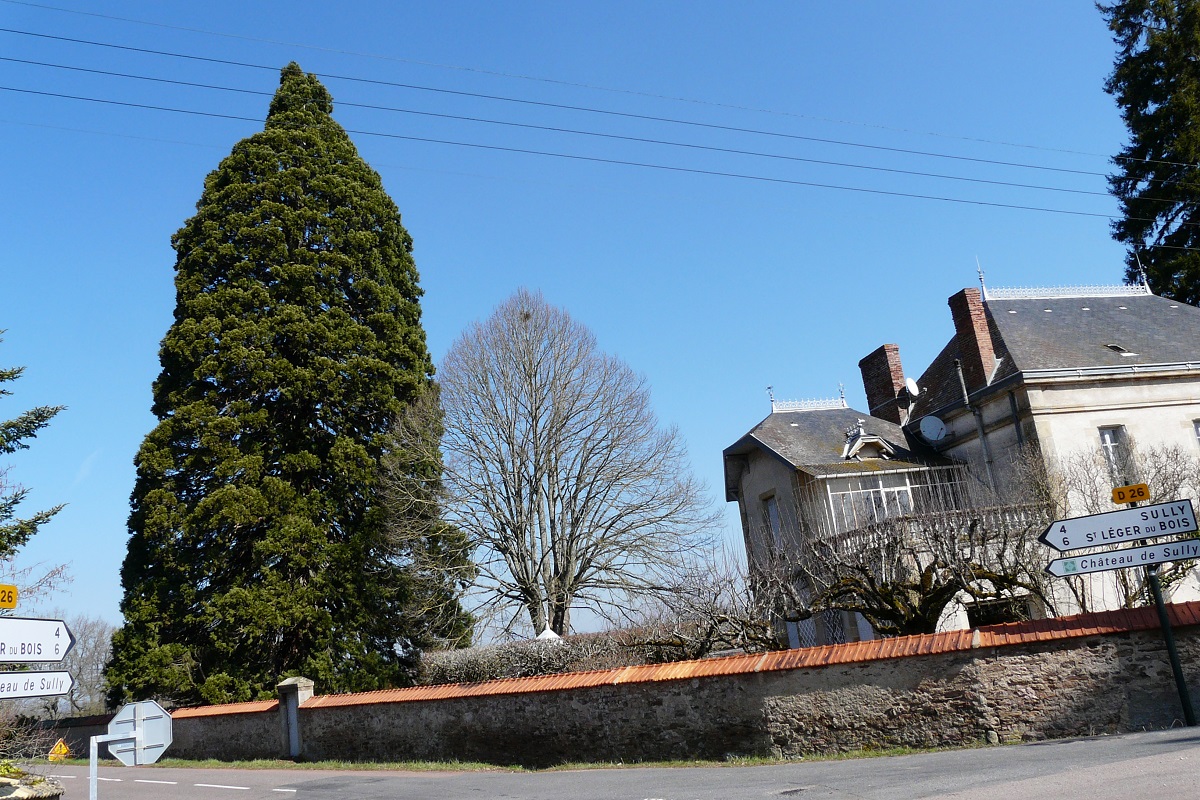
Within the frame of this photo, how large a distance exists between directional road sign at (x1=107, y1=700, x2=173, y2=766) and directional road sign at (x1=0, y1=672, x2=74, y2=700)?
22.9 inches

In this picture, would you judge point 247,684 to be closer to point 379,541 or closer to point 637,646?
point 379,541

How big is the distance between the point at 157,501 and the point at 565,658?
38.7 ft

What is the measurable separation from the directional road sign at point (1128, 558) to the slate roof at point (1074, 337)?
13169mm

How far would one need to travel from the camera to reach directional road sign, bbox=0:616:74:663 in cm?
779

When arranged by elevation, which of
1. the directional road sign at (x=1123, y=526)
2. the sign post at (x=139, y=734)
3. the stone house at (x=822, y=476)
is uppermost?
the stone house at (x=822, y=476)

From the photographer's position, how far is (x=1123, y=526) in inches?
428

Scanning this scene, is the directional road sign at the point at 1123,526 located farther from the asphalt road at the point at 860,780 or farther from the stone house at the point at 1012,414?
the stone house at the point at 1012,414

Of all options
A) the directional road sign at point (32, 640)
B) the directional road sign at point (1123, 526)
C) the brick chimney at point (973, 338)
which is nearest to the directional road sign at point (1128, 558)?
the directional road sign at point (1123, 526)

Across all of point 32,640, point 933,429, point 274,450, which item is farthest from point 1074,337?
point 32,640

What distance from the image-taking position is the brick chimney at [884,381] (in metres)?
28.9

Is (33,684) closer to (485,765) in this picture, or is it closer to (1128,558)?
(485,765)

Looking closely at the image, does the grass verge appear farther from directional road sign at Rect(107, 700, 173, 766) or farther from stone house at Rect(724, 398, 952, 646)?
stone house at Rect(724, 398, 952, 646)

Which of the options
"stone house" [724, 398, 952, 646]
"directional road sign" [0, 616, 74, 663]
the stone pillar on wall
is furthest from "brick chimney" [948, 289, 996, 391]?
"directional road sign" [0, 616, 74, 663]

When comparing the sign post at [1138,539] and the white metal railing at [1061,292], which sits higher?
the white metal railing at [1061,292]
